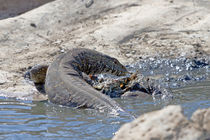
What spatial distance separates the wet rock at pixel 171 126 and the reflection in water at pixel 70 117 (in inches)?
83.4

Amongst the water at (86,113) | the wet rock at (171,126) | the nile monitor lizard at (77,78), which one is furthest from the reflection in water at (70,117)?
the wet rock at (171,126)

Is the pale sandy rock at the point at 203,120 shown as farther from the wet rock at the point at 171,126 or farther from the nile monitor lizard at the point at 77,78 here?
the nile monitor lizard at the point at 77,78

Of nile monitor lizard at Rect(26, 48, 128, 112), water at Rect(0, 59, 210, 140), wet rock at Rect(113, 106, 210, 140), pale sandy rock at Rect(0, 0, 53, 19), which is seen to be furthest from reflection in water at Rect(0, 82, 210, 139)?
pale sandy rock at Rect(0, 0, 53, 19)

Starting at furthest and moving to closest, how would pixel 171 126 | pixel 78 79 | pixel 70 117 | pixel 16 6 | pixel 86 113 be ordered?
pixel 16 6 → pixel 78 79 → pixel 86 113 → pixel 70 117 → pixel 171 126

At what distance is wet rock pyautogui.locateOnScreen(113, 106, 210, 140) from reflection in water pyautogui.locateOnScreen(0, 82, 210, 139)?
2.12m

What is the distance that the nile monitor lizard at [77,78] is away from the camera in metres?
6.39

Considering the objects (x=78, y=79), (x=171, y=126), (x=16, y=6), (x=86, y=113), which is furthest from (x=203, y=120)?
(x=16, y=6)

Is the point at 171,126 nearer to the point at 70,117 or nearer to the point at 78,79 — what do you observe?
the point at 70,117

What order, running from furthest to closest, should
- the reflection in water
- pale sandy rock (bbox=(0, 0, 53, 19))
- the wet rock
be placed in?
pale sandy rock (bbox=(0, 0, 53, 19)) < the reflection in water < the wet rock

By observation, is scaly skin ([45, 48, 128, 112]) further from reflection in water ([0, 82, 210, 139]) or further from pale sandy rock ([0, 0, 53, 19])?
pale sandy rock ([0, 0, 53, 19])

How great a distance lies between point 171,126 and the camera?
282 centimetres

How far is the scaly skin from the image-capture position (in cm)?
639

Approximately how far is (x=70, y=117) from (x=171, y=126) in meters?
3.35

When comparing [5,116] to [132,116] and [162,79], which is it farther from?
[162,79]
